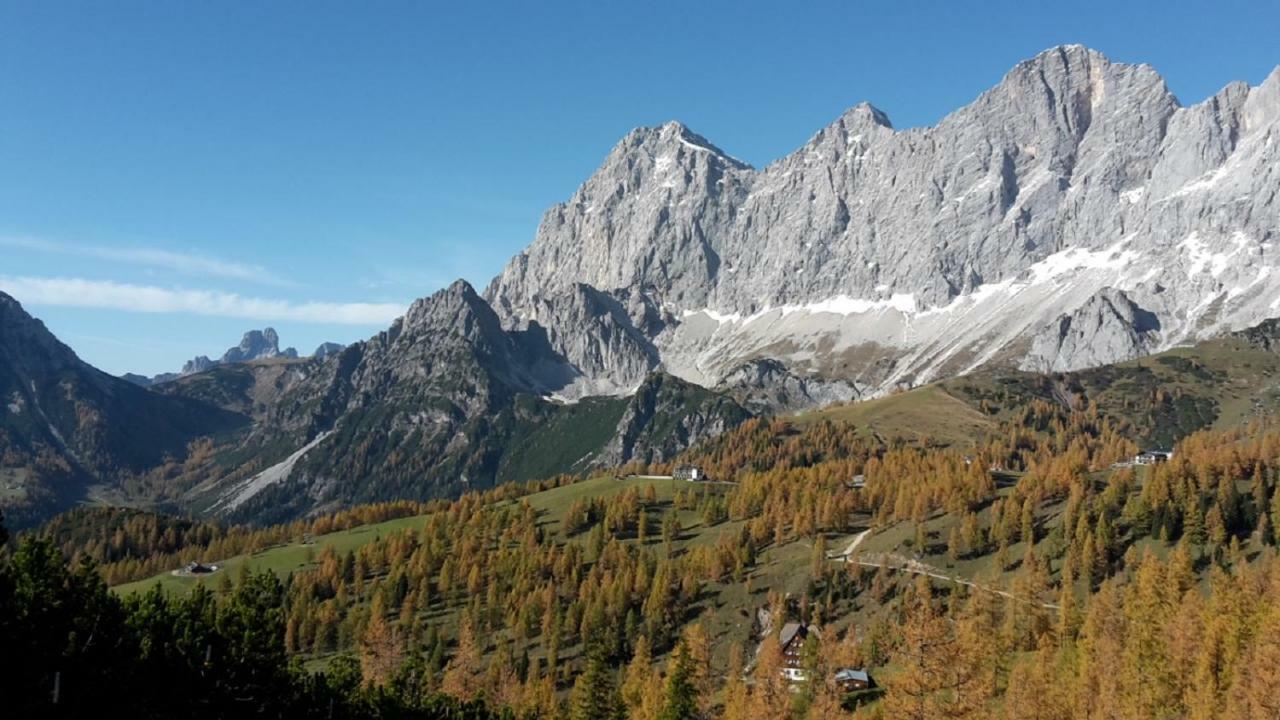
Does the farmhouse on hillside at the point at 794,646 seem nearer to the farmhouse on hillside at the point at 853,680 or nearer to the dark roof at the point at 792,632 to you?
the dark roof at the point at 792,632

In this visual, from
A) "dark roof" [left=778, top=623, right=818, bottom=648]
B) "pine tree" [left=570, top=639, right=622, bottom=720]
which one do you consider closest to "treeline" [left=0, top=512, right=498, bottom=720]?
"pine tree" [left=570, top=639, right=622, bottom=720]

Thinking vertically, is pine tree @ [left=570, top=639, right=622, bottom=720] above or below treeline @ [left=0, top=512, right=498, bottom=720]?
below

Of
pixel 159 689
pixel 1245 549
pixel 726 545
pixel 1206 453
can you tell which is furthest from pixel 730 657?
pixel 1206 453

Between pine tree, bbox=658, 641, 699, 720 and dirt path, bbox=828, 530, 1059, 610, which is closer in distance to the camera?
pine tree, bbox=658, 641, 699, 720

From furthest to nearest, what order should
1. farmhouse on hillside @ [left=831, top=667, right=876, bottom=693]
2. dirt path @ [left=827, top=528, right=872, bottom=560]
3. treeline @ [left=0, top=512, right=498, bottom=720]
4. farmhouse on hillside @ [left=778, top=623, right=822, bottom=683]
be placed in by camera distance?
dirt path @ [left=827, top=528, right=872, bottom=560], farmhouse on hillside @ [left=778, top=623, right=822, bottom=683], farmhouse on hillside @ [left=831, top=667, right=876, bottom=693], treeline @ [left=0, top=512, right=498, bottom=720]

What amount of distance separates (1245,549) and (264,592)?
132 metres

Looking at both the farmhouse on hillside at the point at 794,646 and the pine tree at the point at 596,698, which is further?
the farmhouse on hillside at the point at 794,646

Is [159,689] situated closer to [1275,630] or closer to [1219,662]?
[1275,630]

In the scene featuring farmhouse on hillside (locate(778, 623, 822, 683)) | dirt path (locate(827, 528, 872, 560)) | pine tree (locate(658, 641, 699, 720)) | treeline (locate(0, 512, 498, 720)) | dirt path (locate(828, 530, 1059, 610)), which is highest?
treeline (locate(0, 512, 498, 720))

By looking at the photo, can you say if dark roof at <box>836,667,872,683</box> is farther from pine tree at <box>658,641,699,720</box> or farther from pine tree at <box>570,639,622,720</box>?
pine tree at <box>570,639,622,720</box>

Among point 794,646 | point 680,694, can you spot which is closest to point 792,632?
point 794,646

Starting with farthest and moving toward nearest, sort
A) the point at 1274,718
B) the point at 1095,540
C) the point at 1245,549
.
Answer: the point at 1095,540
the point at 1245,549
the point at 1274,718

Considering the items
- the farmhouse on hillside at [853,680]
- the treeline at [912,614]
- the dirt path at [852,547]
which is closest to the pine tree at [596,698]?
the treeline at [912,614]

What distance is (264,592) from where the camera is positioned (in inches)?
2817
